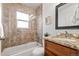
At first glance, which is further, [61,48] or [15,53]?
[15,53]

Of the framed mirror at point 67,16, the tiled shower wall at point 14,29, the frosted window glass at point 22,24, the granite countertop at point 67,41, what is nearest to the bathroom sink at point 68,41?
the granite countertop at point 67,41

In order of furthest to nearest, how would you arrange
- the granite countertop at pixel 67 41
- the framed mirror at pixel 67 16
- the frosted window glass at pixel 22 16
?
the frosted window glass at pixel 22 16, the framed mirror at pixel 67 16, the granite countertop at pixel 67 41

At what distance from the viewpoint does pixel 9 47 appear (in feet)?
4.56

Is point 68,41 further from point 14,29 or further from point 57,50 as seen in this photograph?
point 14,29

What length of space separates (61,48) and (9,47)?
2.17ft

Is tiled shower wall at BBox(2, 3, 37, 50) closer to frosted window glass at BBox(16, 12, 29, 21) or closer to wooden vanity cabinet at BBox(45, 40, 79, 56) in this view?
frosted window glass at BBox(16, 12, 29, 21)

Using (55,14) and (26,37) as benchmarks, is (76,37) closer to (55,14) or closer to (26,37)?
(55,14)

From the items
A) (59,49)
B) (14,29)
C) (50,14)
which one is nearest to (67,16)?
(50,14)

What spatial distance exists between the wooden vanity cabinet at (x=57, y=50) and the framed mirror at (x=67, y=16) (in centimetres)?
25

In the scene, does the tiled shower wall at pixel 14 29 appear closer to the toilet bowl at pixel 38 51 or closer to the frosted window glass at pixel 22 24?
the frosted window glass at pixel 22 24

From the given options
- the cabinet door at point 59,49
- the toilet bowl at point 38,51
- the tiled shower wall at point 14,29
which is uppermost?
the tiled shower wall at point 14,29

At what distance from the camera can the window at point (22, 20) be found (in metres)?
1.40

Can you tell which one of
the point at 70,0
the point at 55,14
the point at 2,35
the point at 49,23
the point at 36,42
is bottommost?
the point at 36,42

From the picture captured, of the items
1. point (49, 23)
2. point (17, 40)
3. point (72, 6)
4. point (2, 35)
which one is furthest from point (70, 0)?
point (2, 35)
